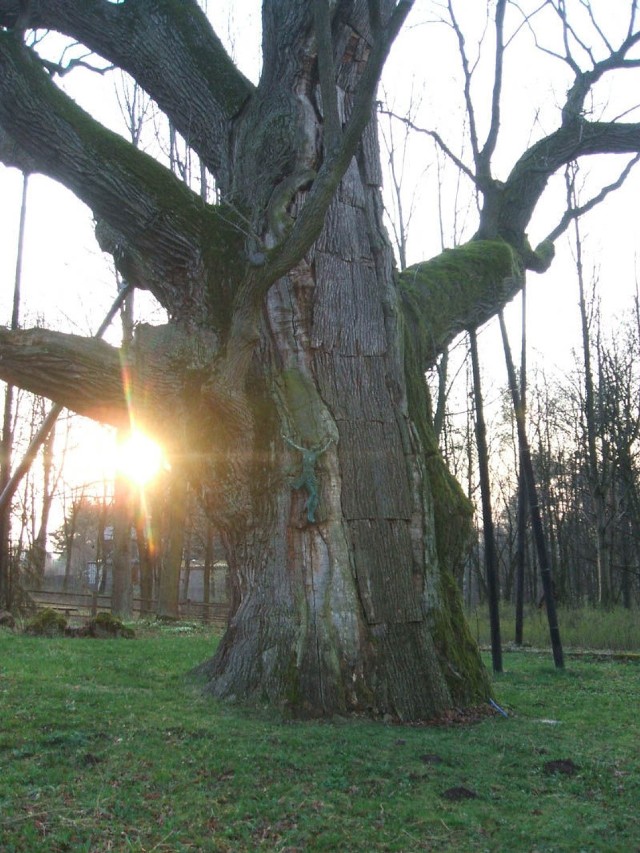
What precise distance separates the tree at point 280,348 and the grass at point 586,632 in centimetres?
794

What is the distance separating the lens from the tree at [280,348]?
662 cm

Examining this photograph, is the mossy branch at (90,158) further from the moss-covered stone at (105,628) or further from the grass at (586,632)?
the grass at (586,632)

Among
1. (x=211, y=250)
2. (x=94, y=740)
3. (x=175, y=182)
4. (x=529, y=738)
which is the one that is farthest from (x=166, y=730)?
(x=175, y=182)

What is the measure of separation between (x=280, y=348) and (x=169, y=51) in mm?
3486

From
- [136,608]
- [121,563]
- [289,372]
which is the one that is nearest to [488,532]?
[289,372]

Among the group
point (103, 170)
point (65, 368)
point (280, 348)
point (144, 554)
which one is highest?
point (103, 170)

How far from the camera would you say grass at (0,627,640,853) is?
13.0ft

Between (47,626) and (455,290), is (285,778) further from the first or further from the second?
(47,626)

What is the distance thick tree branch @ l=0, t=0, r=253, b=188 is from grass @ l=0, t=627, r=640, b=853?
5563mm

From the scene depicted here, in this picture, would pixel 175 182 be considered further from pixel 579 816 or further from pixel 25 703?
pixel 579 816

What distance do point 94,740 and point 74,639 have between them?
6.64 metres

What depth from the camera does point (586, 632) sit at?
14.8 meters

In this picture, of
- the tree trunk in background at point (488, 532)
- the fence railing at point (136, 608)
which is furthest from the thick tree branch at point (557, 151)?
the fence railing at point (136, 608)

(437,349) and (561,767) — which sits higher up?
(437,349)
